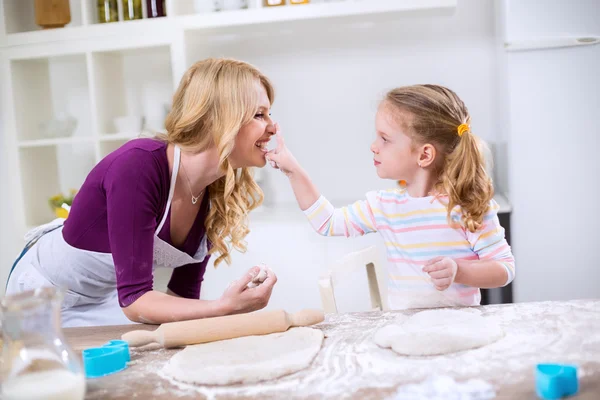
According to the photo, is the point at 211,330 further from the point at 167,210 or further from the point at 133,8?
the point at 133,8

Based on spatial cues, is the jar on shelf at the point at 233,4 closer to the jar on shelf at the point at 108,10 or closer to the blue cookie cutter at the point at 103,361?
the jar on shelf at the point at 108,10

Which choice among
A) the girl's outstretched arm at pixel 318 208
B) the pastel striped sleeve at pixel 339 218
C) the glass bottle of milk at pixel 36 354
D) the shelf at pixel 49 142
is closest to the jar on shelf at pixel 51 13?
the shelf at pixel 49 142

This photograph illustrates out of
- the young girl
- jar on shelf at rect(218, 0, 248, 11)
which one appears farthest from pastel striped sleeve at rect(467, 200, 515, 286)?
jar on shelf at rect(218, 0, 248, 11)

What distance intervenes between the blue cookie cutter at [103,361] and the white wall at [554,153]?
6.23 ft

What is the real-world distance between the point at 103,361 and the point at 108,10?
2.26m

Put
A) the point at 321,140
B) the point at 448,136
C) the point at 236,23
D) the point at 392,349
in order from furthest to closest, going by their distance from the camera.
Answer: the point at 321,140, the point at 236,23, the point at 448,136, the point at 392,349

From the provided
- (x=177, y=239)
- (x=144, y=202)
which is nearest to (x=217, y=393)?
(x=144, y=202)

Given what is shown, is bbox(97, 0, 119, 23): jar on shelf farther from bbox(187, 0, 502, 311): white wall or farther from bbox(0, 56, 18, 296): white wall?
bbox(0, 56, 18, 296): white wall

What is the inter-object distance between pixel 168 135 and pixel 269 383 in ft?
2.83

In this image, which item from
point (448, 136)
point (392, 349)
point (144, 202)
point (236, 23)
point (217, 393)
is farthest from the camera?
point (236, 23)

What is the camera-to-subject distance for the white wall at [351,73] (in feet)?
9.75

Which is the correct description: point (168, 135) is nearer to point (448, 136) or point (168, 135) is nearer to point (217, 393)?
point (448, 136)

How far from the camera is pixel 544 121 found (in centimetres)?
248

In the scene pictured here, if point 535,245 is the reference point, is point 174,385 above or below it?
above
